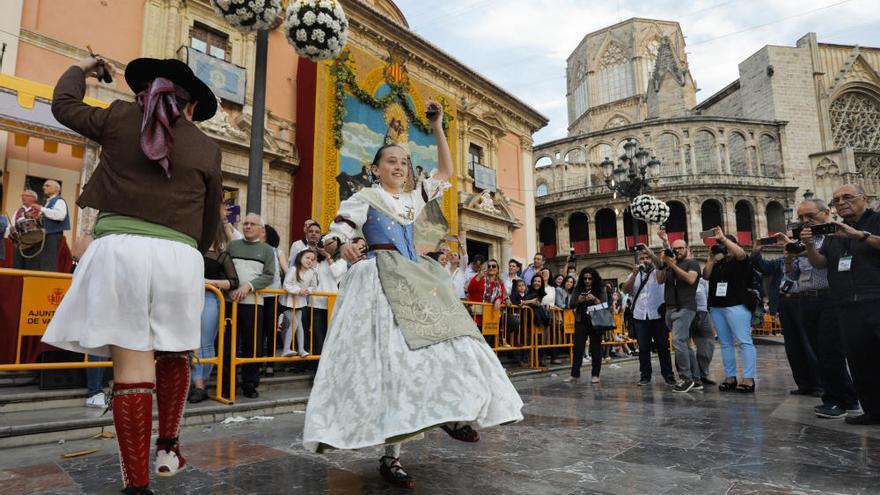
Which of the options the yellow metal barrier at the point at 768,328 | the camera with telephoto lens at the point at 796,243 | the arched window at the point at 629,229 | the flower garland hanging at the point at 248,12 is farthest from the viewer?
the arched window at the point at 629,229

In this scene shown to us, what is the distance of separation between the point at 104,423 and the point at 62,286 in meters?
1.62

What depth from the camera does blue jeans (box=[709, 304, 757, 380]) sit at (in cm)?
633

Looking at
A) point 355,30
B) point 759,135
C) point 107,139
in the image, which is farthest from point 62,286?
point 759,135

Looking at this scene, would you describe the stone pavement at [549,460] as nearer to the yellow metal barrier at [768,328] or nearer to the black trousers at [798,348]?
the black trousers at [798,348]

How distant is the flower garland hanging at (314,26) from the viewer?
5504 millimetres

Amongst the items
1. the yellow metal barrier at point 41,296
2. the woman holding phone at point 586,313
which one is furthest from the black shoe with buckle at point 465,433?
the woman holding phone at point 586,313

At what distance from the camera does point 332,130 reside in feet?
47.1

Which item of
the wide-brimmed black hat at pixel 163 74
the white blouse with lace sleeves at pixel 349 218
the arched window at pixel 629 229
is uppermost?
the arched window at pixel 629 229

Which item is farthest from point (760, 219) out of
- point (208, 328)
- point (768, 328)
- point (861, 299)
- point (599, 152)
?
point (208, 328)

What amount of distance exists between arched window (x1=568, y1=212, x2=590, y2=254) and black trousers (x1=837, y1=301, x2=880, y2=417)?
3136 centimetres

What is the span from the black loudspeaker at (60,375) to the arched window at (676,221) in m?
33.5

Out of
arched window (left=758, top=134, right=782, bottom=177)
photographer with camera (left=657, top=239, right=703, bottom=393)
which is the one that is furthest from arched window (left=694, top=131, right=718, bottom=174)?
photographer with camera (left=657, top=239, right=703, bottom=393)

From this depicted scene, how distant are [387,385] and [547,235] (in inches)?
1418

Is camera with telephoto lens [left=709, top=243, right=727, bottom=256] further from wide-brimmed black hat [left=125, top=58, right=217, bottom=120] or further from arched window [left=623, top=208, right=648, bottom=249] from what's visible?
arched window [left=623, top=208, right=648, bottom=249]
